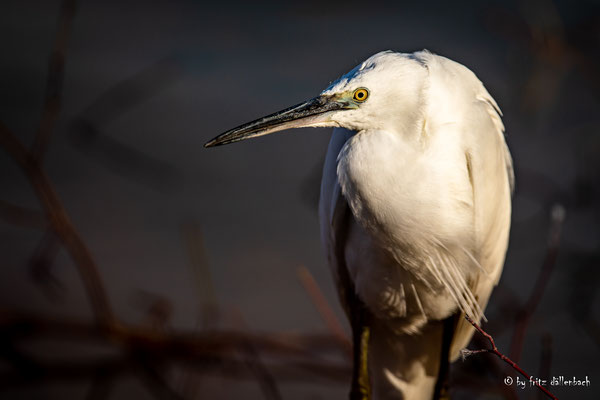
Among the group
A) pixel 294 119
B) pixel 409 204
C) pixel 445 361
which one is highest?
pixel 294 119

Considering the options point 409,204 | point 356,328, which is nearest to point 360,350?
point 356,328

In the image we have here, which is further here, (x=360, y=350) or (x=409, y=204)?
(x=360, y=350)

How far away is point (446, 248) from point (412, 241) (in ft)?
0.26

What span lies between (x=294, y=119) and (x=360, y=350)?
2.11 ft

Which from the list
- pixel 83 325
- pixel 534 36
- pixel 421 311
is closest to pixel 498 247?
pixel 421 311

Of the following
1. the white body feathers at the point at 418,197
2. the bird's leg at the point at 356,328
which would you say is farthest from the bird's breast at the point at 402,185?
the bird's leg at the point at 356,328

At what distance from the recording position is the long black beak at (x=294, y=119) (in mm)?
938

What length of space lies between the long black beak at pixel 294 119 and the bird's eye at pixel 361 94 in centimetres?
2

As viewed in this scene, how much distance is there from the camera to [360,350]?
1.37 m

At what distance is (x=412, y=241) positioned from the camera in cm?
101

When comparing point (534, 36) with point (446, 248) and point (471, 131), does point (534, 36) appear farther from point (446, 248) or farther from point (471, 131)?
point (446, 248)

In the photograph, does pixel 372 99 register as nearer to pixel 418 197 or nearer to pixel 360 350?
pixel 418 197

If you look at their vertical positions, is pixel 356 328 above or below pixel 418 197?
below

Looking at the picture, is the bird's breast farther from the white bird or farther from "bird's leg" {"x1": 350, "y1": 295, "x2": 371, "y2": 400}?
"bird's leg" {"x1": 350, "y1": 295, "x2": 371, "y2": 400}
